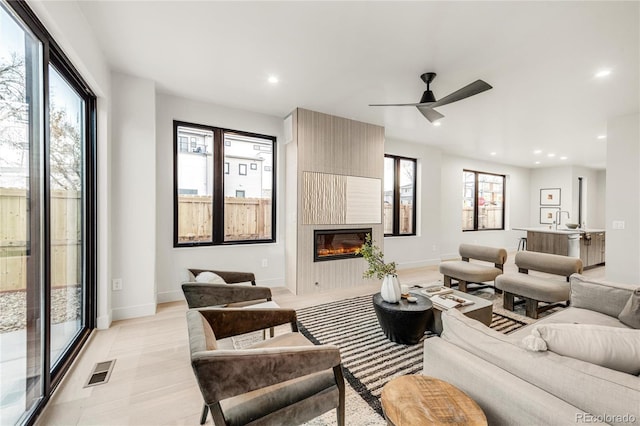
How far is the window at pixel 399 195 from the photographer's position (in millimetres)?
5691

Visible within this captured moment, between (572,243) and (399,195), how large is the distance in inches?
147

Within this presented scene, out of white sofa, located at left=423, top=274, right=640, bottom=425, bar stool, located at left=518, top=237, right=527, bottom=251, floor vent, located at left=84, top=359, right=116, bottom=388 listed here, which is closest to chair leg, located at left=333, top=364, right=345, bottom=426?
white sofa, located at left=423, top=274, right=640, bottom=425

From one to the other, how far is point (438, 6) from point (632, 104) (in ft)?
12.2

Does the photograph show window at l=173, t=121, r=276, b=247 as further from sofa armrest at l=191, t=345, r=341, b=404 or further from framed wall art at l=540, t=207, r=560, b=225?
framed wall art at l=540, t=207, r=560, b=225

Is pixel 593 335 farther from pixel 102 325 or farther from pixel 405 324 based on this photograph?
pixel 102 325

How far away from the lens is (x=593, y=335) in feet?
3.53

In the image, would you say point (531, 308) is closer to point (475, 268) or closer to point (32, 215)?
point (475, 268)

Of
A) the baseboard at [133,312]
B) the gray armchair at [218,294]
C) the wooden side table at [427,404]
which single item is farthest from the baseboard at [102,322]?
the wooden side table at [427,404]

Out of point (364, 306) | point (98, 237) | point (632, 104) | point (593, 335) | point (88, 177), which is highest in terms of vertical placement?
point (632, 104)

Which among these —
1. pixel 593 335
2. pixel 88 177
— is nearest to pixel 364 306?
pixel 593 335

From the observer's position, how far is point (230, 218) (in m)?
4.07

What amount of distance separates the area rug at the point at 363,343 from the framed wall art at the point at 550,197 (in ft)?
24.3

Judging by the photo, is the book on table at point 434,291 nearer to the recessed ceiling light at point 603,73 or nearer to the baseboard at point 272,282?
the baseboard at point 272,282

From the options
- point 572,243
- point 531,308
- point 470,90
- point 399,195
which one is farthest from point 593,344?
point 572,243
